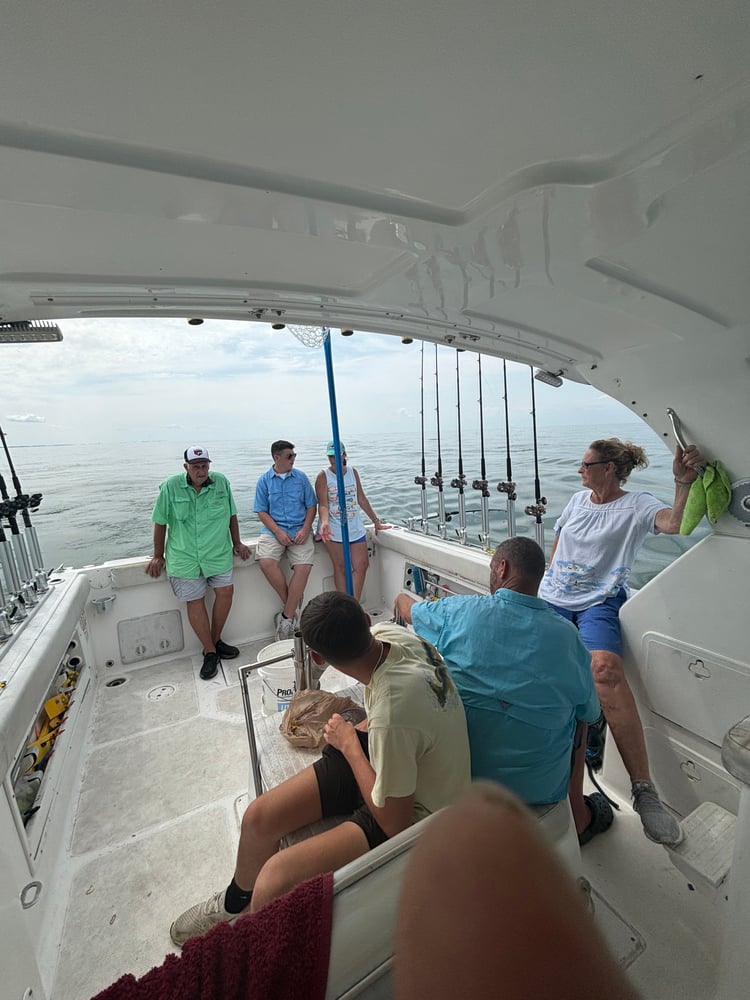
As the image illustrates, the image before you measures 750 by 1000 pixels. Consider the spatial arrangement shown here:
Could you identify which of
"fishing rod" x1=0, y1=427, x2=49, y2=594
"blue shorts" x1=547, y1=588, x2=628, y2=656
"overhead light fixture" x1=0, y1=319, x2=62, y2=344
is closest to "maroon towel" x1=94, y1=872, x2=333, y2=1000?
"overhead light fixture" x1=0, y1=319, x2=62, y2=344

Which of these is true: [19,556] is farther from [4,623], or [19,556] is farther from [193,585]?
[193,585]

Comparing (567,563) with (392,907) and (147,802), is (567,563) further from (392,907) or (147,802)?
(147,802)

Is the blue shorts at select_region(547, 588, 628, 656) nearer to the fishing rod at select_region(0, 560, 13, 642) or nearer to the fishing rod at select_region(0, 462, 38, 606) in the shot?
the fishing rod at select_region(0, 560, 13, 642)

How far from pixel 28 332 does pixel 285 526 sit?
2593 mm

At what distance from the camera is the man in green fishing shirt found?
3.13m

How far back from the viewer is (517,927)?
459 millimetres

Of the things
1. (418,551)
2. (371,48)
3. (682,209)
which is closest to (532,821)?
(371,48)

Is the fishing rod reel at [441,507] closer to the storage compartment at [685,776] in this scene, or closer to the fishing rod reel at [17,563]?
the storage compartment at [685,776]

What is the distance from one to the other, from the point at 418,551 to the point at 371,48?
3.02m

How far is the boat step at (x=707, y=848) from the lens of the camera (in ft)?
4.18

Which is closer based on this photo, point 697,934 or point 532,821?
point 532,821

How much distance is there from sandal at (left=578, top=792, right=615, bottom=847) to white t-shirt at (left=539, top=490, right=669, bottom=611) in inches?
29.0

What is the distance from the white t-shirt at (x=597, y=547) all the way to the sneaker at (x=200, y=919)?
5.54ft

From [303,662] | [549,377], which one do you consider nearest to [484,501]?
[549,377]
